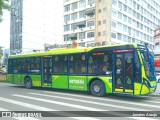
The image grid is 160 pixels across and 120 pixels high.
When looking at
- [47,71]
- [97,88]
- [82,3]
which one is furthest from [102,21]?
[97,88]

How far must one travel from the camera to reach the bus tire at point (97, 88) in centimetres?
1382

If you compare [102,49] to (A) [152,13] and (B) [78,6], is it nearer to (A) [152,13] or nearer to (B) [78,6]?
(B) [78,6]

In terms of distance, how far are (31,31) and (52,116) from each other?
7730 centimetres

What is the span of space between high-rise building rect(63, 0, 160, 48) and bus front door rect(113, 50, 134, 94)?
4221cm

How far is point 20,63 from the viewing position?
19.6 meters

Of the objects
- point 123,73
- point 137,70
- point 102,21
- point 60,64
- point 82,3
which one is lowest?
point 123,73

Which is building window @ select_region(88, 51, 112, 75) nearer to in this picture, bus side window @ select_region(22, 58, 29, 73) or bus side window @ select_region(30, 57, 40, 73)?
bus side window @ select_region(30, 57, 40, 73)

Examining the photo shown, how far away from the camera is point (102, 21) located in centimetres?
5891

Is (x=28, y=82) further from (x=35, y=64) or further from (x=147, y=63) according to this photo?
(x=147, y=63)

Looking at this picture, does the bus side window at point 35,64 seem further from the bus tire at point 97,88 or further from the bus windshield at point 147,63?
the bus windshield at point 147,63

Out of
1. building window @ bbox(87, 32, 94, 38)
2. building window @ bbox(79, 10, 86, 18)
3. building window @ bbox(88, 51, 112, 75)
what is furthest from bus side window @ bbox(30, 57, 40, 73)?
building window @ bbox(79, 10, 86, 18)

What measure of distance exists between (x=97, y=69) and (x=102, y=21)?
151 feet

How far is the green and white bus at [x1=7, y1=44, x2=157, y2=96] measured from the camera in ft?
40.9

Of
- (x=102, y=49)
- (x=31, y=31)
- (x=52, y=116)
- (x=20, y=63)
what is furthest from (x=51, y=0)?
(x=52, y=116)
